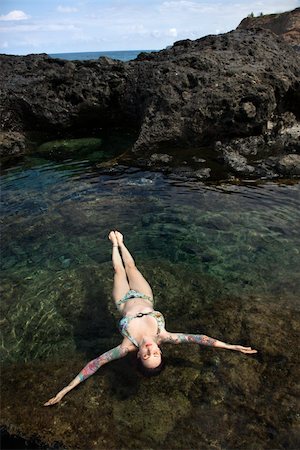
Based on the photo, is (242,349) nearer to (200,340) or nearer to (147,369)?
(200,340)

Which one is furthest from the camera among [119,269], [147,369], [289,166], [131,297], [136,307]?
[289,166]

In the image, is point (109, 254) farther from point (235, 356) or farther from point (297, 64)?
point (297, 64)

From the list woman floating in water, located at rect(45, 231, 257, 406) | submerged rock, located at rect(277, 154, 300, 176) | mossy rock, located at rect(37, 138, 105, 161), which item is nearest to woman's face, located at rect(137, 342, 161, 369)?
woman floating in water, located at rect(45, 231, 257, 406)

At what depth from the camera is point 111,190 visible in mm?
13727

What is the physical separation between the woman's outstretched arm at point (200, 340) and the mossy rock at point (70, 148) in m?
11.4

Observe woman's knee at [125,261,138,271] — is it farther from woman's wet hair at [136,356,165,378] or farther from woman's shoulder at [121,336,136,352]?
woman's wet hair at [136,356,165,378]

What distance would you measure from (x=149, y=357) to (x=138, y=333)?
0.71 meters

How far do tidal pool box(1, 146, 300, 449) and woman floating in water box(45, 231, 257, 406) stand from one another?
41 cm

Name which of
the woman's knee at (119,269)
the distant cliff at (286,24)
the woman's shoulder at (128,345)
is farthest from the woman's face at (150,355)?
the distant cliff at (286,24)

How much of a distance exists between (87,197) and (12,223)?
2.76 metres

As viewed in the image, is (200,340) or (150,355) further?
(200,340)

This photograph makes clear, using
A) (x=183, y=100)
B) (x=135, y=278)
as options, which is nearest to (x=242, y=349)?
(x=135, y=278)

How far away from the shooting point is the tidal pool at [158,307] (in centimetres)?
610

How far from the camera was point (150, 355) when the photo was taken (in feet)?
21.5
